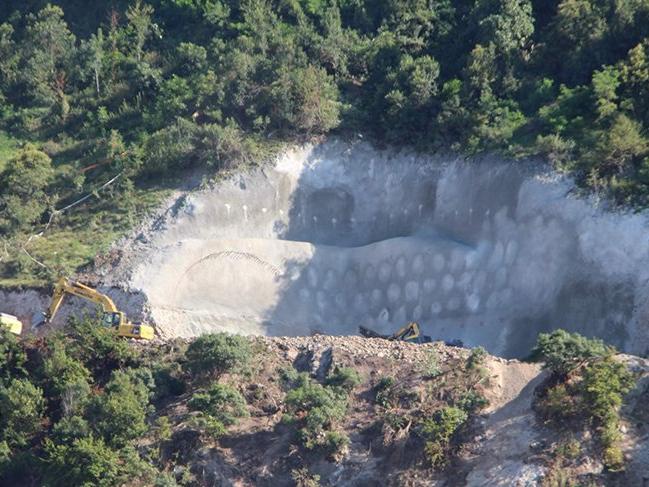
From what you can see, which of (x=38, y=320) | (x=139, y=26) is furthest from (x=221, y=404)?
(x=139, y=26)

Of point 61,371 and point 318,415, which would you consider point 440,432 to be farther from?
point 61,371

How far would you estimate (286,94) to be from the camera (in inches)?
1843

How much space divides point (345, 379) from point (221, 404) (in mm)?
3991

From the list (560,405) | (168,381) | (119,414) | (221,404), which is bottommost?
(168,381)

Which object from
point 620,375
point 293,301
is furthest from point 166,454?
point 620,375

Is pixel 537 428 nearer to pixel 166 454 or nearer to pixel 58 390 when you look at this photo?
pixel 166 454

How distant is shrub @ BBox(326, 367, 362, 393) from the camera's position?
36.4 m

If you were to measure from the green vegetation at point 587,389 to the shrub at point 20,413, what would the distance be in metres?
15.8

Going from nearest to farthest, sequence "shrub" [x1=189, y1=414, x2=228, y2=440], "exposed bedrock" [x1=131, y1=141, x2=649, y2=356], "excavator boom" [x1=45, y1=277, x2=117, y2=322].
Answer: "shrub" [x1=189, y1=414, x2=228, y2=440] → "excavator boom" [x1=45, y1=277, x2=117, y2=322] → "exposed bedrock" [x1=131, y1=141, x2=649, y2=356]

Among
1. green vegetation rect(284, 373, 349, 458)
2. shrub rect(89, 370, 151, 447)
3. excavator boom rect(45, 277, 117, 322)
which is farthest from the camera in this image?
excavator boom rect(45, 277, 117, 322)

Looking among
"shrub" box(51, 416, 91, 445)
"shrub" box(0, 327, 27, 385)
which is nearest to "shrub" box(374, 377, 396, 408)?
"shrub" box(51, 416, 91, 445)

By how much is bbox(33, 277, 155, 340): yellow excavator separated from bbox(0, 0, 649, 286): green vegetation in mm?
1484

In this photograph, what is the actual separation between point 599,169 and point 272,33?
55.4 ft

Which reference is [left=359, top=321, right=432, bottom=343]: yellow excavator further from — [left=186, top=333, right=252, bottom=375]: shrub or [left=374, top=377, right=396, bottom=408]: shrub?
[left=186, top=333, right=252, bottom=375]: shrub
